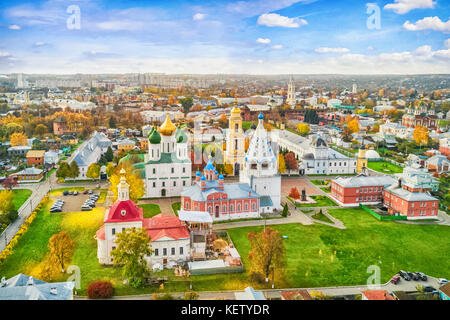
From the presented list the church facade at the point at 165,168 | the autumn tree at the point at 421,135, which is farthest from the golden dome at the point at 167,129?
the autumn tree at the point at 421,135

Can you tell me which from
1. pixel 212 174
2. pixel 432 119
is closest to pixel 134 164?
pixel 212 174

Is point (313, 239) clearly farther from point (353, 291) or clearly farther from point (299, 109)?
point (299, 109)

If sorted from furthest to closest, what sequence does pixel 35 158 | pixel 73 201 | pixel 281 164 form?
pixel 35 158, pixel 281 164, pixel 73 201

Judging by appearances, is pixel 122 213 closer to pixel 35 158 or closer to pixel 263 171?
pixel 263 171

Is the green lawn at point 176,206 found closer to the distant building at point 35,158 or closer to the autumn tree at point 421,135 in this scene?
the distant building at point 35,158

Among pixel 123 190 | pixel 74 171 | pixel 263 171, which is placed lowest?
pixel 74 171

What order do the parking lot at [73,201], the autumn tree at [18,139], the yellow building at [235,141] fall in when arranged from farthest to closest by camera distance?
the autumn tree at [18,139], the yellow building at [235,141], the parking lot at [73,201]

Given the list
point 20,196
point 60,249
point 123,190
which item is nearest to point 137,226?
point 123,190

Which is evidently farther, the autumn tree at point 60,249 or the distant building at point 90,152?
the distant building at point 90,152
